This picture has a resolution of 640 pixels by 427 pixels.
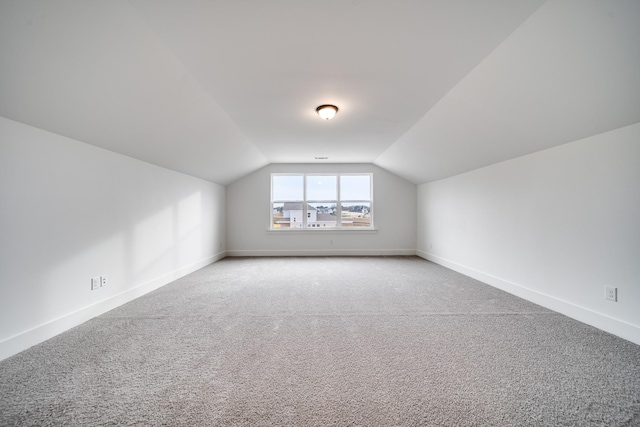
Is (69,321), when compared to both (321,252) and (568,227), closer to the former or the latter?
(321,252)

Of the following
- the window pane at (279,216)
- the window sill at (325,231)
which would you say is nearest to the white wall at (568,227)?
the window sill at (325,231)

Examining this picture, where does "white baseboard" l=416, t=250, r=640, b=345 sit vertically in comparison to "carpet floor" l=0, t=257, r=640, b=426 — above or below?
above

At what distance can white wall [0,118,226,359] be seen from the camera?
186 cm

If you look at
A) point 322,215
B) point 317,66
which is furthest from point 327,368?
point 322,215

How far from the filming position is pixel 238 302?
2.94 m

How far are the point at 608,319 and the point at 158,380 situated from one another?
3.57m

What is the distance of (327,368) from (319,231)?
4.48m

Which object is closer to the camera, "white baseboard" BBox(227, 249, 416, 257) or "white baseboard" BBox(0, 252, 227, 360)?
"white baseboard" BBox(0, 252, 227, 360)

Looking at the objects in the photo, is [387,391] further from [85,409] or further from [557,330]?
[557,330]

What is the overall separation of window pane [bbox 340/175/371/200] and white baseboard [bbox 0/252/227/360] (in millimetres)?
4157

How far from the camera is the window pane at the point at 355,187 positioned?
6238 millimetres

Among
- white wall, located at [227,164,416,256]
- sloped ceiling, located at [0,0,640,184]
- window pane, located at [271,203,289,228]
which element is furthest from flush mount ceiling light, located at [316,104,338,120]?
window pane, located at [271,203,289,228]

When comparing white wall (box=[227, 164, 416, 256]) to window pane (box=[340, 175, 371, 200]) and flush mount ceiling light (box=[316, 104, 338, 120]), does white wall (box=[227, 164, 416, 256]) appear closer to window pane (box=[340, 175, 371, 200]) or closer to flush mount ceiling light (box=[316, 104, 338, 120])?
Result: window pane (box=[340, 175, 371, 200])

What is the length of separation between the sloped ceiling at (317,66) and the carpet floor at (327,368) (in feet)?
6.01
